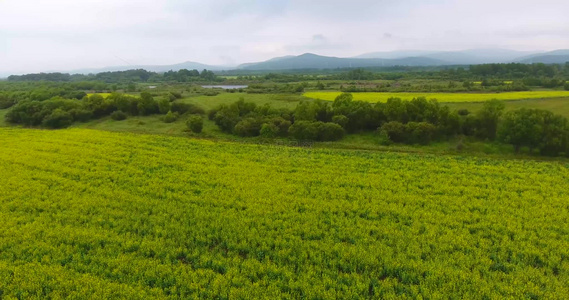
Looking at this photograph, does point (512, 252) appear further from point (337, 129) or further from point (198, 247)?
point (337, 129)

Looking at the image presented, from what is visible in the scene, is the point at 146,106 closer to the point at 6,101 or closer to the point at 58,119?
the point at 58,119

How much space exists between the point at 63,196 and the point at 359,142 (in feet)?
105

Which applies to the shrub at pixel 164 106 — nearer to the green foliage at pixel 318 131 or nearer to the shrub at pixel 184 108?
the shrub at pixel 184 108

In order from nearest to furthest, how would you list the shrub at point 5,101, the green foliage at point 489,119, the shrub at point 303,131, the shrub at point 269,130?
the green foliage at point 489,119 < the shrub at point 303,131 < the shrub at point 269,130 < the shrub at point 5,101

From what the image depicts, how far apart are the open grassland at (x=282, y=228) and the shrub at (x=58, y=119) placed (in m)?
25.7

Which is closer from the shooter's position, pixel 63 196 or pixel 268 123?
pixel 63 196

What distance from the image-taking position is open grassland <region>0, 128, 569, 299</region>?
45.8 ft

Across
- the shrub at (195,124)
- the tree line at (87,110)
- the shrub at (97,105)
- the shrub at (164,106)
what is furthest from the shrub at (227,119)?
the shrub at (97,105)

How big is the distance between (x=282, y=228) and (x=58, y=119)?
52789mm

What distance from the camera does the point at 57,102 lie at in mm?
57469

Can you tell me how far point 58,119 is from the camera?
176 ft

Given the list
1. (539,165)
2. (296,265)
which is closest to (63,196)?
(296,265)

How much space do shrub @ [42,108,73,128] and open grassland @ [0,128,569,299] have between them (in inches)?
1014

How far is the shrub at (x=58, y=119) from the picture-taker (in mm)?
52844
